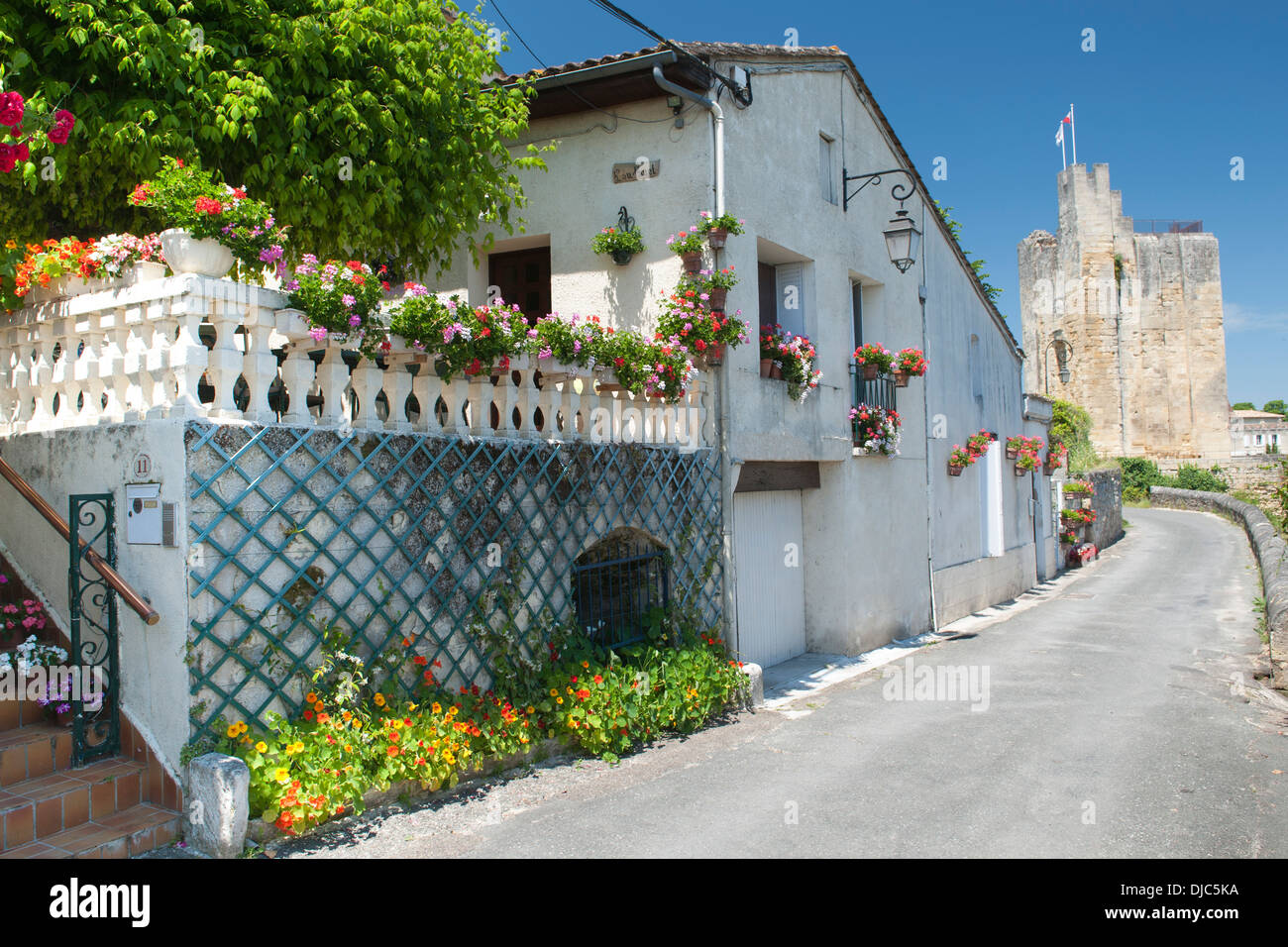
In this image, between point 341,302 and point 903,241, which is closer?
point 341,302

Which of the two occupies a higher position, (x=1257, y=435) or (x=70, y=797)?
(x=1257, y=435)

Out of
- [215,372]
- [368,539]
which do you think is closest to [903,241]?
[368,539]

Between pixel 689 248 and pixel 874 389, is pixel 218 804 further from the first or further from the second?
pixel 874 389

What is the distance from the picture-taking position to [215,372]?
5.02 metres

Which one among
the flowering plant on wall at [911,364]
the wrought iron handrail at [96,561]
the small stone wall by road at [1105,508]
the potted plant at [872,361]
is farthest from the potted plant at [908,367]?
the small stone wall by road at [1105,508]

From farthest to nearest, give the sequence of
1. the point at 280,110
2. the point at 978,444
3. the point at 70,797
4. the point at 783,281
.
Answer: the point at 978,444 < the point at 783,281 < the point at 280,110 < the point at 70,797

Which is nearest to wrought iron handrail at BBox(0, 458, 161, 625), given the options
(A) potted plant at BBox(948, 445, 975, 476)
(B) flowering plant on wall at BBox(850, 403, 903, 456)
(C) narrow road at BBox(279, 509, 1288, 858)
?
(C) narrow road at BBox(279, 509, 1288, 858)

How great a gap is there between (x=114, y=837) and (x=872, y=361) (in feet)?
33.2

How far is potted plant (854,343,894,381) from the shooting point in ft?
40.0

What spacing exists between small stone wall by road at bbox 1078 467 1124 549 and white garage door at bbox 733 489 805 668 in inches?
694

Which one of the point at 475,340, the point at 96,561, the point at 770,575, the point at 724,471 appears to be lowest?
the point at 770,575

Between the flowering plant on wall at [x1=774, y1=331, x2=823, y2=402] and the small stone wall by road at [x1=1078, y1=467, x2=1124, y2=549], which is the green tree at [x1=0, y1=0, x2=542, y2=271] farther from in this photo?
the small stone wall by road at [x1=1078, y1=467, x2=1124, y2=549]

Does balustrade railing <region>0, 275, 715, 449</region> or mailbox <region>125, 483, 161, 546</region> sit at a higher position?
balustrade railing <region>0, 275, 715, 449</region>

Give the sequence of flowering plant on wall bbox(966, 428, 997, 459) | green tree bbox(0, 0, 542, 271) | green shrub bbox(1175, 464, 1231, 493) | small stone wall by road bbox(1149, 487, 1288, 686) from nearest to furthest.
A: green tree bbox(0, 0, 542, 271) < small stone wall by road bbox(1149, 487, 1288, 686) < flowering plant on wall bbox(966, 428, 997, 459) < green shrub bbox(1175, 464, 1231, 493)
